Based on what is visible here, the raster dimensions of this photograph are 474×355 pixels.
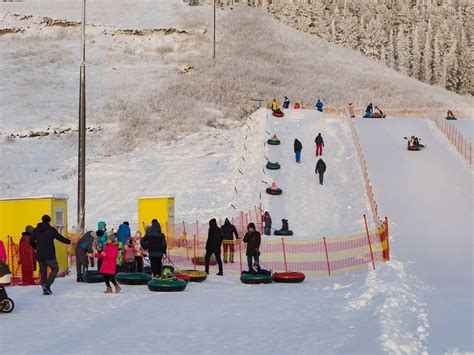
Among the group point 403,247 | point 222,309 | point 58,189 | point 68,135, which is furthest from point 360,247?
point 68,135

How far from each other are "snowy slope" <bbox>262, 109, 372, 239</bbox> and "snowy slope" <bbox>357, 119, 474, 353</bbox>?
116cm

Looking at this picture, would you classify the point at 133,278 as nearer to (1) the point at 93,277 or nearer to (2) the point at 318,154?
(1) the point at 93,277

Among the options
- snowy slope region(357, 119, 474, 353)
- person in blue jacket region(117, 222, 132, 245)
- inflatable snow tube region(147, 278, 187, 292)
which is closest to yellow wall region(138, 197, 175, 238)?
person in blue jacket region(117, 222, 132, 245)

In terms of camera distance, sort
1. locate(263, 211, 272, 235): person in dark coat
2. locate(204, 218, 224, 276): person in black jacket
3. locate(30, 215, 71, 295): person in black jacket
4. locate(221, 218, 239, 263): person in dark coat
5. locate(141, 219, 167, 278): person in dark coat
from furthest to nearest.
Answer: locate(263, 211, 272, 235): person in dark coat < locate(221, 218, 239, 263): person in dark coat < locate(204, 218, 224, 276): person in black jacket < locate(141, 219, 167, 278): person in dark coat < locate(30, 215, 71, 295): person in black jacket

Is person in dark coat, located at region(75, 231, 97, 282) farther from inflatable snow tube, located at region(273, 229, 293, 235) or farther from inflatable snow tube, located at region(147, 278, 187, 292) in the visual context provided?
inflatable snow tube, located at region(273, 229, 293, 235)

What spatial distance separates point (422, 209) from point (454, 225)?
9.57 ft

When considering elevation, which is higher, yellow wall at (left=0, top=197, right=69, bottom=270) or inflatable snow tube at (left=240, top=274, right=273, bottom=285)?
yellow wall at (left=0, top=197, right=69, bottom=270)

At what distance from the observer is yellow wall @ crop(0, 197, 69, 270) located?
21.0m

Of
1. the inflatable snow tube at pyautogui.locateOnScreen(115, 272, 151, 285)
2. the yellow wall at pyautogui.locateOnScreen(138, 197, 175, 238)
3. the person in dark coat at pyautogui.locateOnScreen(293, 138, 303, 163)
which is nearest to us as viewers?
the inflatable snow tube at pyautogui.locateOnScreen(115, 272, 151, 285)

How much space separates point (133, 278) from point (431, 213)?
15023 millimetres

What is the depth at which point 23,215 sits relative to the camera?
21.1 m

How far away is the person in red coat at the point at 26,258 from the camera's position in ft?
61.1

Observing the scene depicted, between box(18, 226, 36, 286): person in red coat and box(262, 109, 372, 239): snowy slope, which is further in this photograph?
box(262, 109, 372, 239): snowy slope

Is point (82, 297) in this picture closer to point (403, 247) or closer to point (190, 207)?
point (403, 247)
